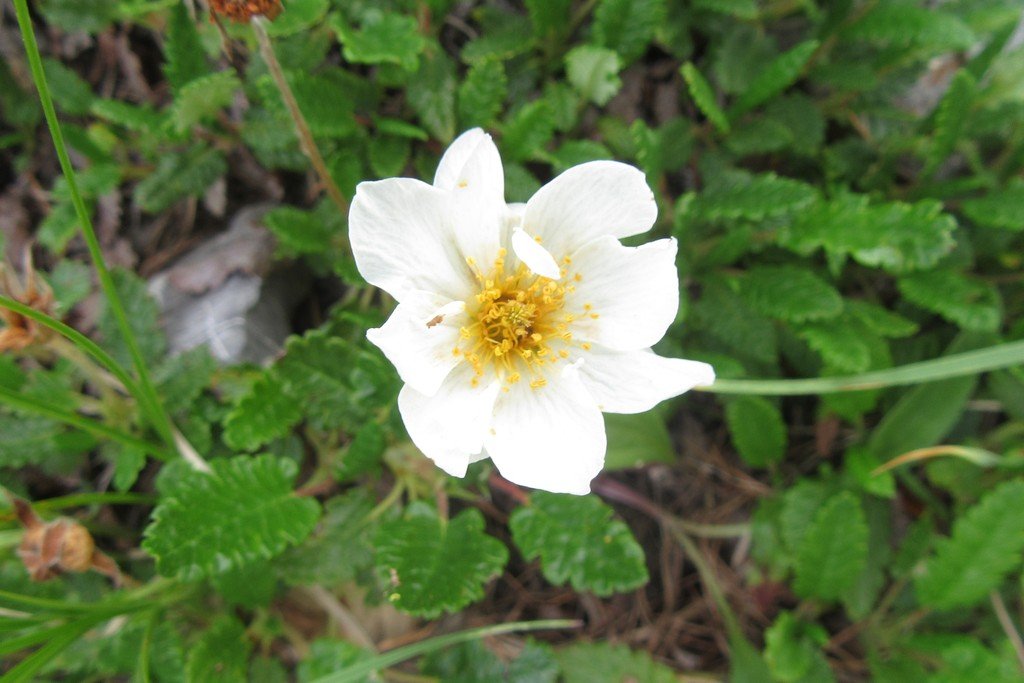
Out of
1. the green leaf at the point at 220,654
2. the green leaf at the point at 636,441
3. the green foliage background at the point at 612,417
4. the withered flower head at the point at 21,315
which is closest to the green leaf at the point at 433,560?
the green foliage background at the point at 612,417

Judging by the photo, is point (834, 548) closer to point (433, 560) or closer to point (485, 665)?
point (485, 665)

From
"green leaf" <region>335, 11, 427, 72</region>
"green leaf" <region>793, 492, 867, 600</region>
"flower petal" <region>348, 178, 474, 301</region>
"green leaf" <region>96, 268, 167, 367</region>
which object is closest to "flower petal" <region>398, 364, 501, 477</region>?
"flower petal" <region>348, 178, 474, 301</region>

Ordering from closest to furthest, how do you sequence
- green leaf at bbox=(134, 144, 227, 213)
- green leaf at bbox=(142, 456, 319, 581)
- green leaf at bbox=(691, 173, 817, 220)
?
1. green leaf at bbox=(142, 456, 319, 581)
2. green leaf at bbox=(691, 173, 817, 220)
3. green leaf at bbox=(134, 144, 227, 213)

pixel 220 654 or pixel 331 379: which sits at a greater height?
pixel 331 379

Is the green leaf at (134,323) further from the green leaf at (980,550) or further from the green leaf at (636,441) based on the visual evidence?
the green leaf at (980,550)

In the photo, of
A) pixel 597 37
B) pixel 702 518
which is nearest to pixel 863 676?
pixel 702 518

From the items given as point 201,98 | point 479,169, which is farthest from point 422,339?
point 201,98

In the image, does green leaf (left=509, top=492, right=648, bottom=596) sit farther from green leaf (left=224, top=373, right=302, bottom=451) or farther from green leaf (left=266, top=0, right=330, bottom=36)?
green leaf (left=266, top=0, right=330, bottom=36)

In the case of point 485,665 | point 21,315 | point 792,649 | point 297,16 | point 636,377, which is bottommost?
point 792,649
